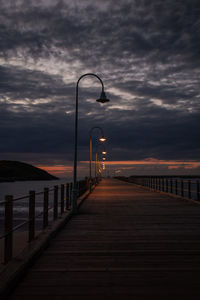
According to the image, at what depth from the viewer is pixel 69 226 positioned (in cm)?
1069

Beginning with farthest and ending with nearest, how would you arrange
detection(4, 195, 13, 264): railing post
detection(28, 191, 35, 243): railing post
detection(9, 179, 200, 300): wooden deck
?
detection(28, 191, 35, 243): railing post
detection(4, 195, 13, 264): railing post
detection(9, 179, 200, 300): wooden deck

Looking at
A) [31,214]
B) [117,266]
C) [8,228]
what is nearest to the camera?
[8,228]

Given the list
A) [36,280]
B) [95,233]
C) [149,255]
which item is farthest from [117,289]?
[95,233]

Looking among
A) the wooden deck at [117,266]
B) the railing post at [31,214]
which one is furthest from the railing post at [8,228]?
the railing post at [31,214]

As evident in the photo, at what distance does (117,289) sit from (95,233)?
455 cm

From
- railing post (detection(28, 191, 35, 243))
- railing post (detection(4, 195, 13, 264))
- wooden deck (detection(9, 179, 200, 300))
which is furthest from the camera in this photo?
railing post (detection(28, 191, 35, 243))

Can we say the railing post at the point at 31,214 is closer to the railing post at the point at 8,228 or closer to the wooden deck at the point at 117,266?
the wooden deck at the point at 117,266

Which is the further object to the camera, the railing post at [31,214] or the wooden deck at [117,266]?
the railing post at [31,214]

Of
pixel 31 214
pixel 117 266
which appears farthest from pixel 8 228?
pixel 117 266

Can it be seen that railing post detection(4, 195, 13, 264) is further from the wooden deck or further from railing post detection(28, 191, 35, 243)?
railing post detection(28, 191, 35, 243)

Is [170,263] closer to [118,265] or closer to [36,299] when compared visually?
[118,265]

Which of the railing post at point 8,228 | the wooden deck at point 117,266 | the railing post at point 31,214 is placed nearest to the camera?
the wooden deck at point 117,266

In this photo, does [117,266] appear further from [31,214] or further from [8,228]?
[31,214]

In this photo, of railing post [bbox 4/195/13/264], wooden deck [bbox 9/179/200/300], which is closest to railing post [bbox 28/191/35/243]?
wooden deck [bbox 9/179/200/300]
